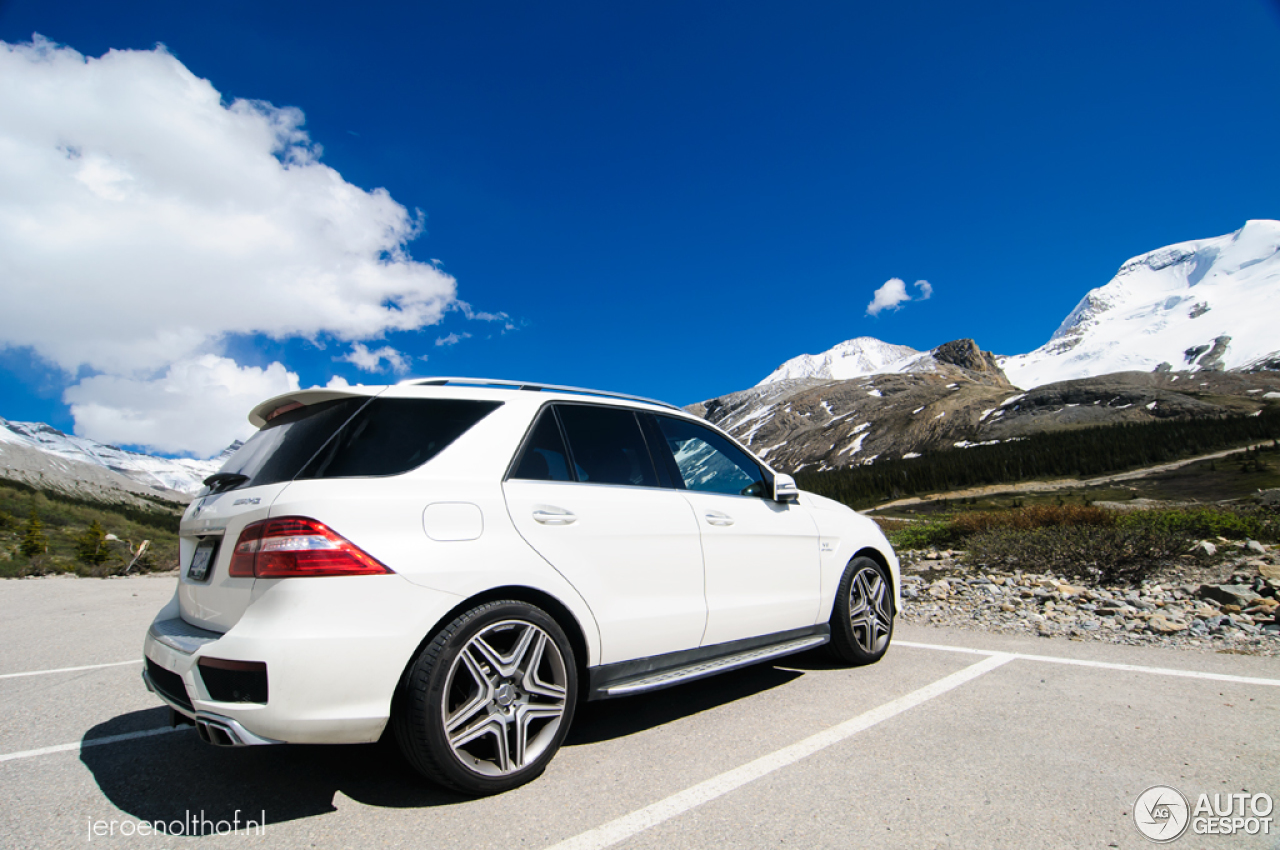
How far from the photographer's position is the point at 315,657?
2.35m

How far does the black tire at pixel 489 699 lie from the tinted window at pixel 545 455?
0.64 m

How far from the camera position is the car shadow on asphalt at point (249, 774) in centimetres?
261

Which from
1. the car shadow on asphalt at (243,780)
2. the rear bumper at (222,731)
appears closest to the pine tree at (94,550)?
the car shadow on asphalt at (243,780)

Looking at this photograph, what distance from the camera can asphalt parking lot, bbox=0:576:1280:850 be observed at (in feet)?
7.89

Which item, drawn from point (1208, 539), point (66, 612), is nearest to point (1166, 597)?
point (1208, 539)

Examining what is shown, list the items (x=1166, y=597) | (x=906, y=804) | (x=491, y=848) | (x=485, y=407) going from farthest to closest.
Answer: (x=1166, y=597) < (x=485, y=407) < (x=906, y=804) < (x=491, y=848)

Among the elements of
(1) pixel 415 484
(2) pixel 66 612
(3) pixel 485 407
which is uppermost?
(3) pixel 485 407

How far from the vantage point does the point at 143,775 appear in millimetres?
2961

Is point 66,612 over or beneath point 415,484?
beneath

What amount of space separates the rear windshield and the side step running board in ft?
4.85

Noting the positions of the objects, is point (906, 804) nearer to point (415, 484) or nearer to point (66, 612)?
point (415, 484)

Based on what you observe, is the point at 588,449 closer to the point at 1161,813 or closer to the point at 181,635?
the point at 181,635

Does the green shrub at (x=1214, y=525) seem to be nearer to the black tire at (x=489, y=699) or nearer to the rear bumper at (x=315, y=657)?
the black tire at (x=489, y=699)

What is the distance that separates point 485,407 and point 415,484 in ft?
2.03
